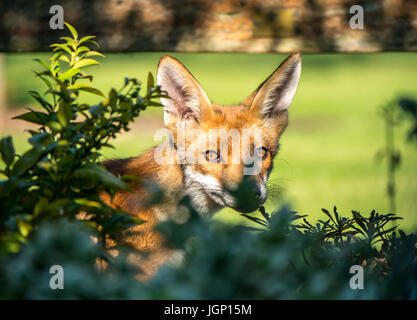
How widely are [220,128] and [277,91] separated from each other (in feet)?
1.39

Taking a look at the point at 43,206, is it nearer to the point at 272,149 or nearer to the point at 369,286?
the point at 369,286

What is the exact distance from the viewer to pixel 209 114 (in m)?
3.57

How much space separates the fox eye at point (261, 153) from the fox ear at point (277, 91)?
251 millimetres

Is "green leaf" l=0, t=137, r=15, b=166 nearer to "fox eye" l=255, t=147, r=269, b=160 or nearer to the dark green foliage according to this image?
the dark green foliage

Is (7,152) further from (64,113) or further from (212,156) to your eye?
(212,156)

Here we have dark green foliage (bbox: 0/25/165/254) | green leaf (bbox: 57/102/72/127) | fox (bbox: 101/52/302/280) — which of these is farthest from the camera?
fox (bbox: 101/52/302/280)

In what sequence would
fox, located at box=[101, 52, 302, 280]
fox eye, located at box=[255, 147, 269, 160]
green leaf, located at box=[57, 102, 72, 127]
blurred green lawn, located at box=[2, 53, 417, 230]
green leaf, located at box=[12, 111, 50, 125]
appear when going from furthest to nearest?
blurred green lawn, located at box=[2, 53, 417, 230] → fox eye, located at box=[255, 147, 269, 160] → fox, located at box=[101, 52, 302, 280] → green leaf, located at box=[12, 111, 50, 125] → green leaf, located at box=[57, 102, 72, 127]

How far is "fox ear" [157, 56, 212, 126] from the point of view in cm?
342

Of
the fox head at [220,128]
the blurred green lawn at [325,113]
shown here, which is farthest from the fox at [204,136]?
the blurred green lawn at [325,113]

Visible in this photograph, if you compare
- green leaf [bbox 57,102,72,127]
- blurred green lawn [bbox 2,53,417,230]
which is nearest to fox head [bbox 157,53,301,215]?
green leaf [bbox 57,102,72,127]

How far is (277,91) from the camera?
3580mm

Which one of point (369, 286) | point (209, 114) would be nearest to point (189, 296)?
point (369, 286)
